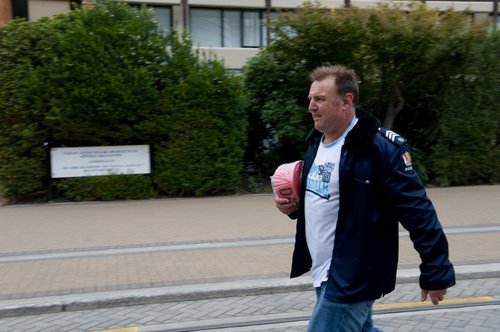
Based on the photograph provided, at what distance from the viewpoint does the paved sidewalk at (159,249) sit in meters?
5.34

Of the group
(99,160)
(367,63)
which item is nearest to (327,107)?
(99,160)

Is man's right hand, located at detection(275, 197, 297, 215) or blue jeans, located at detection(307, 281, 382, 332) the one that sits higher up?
man's right hand, located at detection(275, 197, 297, 215)

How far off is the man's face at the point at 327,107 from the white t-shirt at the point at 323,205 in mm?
100

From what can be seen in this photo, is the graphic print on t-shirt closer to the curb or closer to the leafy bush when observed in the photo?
the curb

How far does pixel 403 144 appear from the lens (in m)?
2.54

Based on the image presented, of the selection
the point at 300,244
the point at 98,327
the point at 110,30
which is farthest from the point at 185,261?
the point at 110,30

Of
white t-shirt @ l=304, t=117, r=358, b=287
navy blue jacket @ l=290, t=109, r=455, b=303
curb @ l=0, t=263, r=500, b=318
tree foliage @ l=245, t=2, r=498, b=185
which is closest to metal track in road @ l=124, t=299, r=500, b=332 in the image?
curb @ l=0, t=263, r=500, b=318

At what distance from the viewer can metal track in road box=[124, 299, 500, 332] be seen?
14.7 feet

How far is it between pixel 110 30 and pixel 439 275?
9.83 meters

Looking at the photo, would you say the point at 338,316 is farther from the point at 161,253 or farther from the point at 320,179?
the point at 161,253

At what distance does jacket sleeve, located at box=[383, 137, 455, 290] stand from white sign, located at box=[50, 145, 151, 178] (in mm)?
9481

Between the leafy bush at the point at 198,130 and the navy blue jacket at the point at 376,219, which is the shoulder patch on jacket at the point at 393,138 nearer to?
the navy blue jacket at the point at 376,219

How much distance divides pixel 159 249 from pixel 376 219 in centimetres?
501

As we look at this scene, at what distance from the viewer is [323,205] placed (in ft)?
8.69
